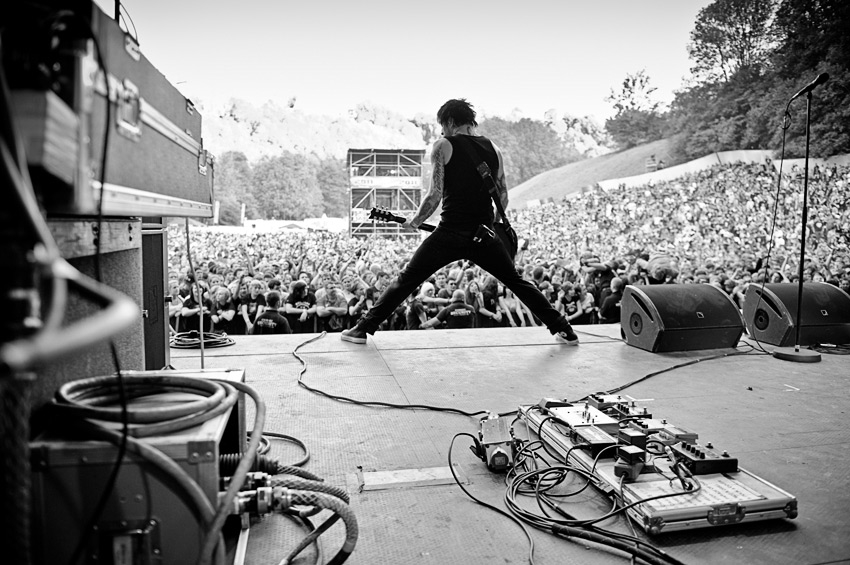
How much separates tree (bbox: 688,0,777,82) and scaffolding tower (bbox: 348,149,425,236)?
14.1 meters

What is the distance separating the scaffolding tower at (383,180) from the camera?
1255 inches

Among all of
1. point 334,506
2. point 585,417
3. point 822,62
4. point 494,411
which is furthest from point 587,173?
point 334,506

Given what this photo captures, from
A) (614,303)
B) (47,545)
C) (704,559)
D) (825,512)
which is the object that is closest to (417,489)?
(704,559)

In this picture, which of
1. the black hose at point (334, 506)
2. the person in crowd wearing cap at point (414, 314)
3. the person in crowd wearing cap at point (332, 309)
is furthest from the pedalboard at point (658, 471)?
the person in crowd wearing cap at point (332, 309)

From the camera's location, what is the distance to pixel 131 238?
7.75 feet

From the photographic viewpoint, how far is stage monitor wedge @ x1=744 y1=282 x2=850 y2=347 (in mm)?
4957

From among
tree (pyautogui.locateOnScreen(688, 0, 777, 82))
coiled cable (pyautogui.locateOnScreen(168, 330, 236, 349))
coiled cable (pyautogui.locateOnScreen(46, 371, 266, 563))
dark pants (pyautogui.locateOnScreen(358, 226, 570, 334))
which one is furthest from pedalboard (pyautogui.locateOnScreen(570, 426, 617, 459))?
tree (pyautogui.locateOnScreen(688, 0, 777, 82))

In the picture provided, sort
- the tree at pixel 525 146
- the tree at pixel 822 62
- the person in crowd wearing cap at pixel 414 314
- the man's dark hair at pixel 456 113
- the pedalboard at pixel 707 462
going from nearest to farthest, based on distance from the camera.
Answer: the pedalboard at pixel 707 462
the man's dark hair at pixel 456 113
the person in crowd wearing cap at pixel 414 314
the tree at pixel 822 62
the tree at pixel 525 146

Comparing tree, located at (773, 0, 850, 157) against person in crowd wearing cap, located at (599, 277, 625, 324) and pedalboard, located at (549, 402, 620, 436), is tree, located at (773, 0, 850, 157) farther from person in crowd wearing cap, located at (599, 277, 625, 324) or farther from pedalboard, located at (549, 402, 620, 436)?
pedalboard, located at (549, 402, 620, 436)

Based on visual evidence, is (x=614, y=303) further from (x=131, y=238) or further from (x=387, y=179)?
(x=387, y=179)

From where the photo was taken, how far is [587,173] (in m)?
39.4

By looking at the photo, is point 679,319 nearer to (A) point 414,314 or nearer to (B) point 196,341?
(A) point 414,314

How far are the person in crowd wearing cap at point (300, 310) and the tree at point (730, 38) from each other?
75.1ft

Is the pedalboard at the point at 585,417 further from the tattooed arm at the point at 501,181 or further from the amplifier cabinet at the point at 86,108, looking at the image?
the tattooed arm at the point at 501,181
